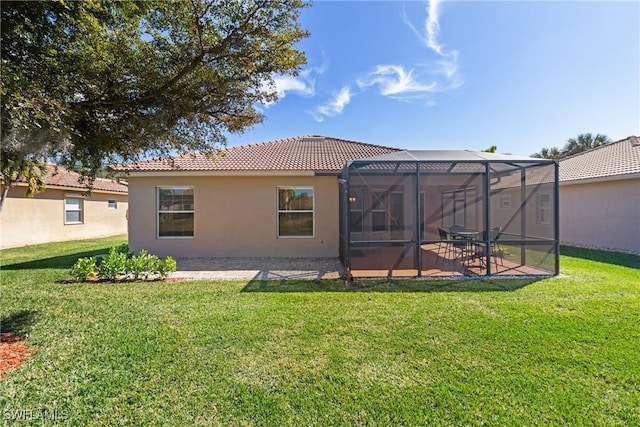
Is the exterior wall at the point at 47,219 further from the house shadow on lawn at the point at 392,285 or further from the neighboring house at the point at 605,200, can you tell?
the neighboring house at the point at 605,200

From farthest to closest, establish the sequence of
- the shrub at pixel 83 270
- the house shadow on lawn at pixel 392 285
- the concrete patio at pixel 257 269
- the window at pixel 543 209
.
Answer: the window at pixel 543 209 → the concrete patio at pixel 257 269 → the shrub at pixel 83 270 → the house shadow on lawn at pixel 392 285

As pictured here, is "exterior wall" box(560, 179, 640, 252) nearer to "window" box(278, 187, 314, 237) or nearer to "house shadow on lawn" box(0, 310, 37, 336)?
"window" box(278, 187, 314, 237)

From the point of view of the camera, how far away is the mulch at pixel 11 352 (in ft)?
11.9

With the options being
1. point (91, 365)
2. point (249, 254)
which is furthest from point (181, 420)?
point (249, 254)

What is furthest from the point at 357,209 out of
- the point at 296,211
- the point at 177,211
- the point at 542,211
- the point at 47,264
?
the point at 47,264

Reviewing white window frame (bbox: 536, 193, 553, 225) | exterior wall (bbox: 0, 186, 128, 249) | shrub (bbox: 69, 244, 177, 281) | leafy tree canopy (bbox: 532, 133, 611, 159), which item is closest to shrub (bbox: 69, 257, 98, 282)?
shrub (bbox: 69, 244, 177, 281)

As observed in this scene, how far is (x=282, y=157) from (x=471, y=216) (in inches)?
344

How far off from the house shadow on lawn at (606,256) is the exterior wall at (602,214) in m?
1.18

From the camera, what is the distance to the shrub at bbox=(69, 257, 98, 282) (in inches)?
290

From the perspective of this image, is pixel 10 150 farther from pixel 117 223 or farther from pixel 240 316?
pixel 117 223

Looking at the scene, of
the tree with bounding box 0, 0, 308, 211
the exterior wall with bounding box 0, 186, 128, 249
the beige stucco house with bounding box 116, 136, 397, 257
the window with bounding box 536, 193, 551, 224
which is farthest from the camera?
the exterior wall with bounding box 0, 186, 128, 249

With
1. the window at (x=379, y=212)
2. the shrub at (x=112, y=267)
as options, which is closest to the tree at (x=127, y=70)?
the shrub at (x=112, y=267)

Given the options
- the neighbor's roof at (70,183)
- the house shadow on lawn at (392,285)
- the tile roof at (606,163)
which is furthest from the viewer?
the neighbor's roof at (70,183)

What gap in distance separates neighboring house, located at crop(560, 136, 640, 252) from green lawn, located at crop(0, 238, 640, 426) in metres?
7.76
